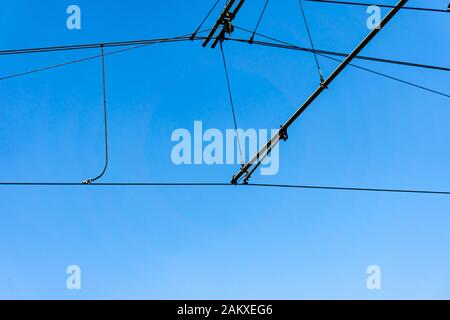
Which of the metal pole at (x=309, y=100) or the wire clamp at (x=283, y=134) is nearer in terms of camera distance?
the metal pole at (x=309, y=100)

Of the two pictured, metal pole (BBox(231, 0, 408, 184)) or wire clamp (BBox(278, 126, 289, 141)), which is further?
wire clamp (BBox(278, 126, 289, 141))
